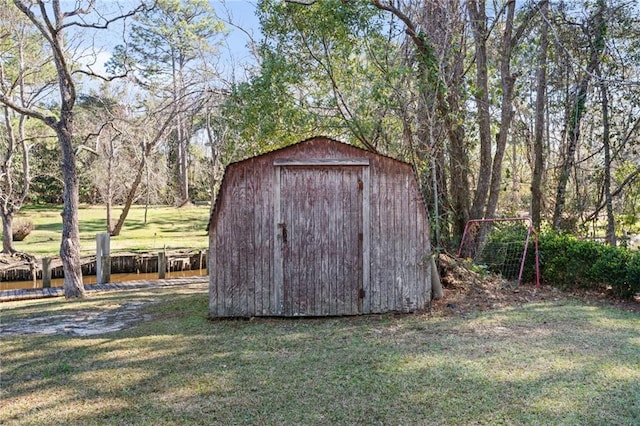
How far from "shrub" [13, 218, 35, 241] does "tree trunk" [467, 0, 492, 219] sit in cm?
1837

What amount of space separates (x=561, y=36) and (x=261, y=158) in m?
9.04

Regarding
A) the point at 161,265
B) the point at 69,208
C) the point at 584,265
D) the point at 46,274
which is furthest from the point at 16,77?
the point at 584,265

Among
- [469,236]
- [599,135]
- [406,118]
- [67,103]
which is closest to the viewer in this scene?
[406,118]

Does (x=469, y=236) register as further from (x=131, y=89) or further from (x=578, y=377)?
(x=131, y=89)

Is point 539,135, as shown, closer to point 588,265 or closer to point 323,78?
point 588,265

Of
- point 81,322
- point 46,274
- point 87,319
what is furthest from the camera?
point 46,274

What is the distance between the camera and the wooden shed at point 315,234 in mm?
6586

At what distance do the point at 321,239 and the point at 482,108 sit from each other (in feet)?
16.5

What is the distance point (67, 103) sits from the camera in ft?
30.5

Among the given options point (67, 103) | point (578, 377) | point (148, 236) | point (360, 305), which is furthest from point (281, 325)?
point (148, 236)

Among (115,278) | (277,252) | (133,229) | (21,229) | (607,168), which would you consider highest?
(607,168)

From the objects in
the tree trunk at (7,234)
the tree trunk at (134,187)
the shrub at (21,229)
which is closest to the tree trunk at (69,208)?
the tree trunk at (134,187)

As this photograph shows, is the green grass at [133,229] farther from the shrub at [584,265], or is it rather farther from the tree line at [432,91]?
the shrub at [584,265]

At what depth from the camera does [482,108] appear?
380 inches
